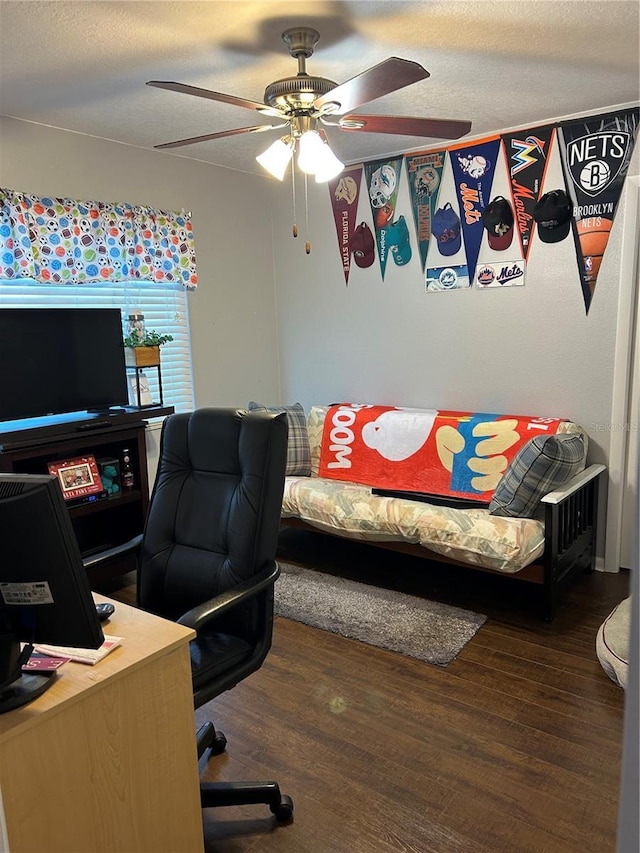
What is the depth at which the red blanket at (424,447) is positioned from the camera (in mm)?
3590

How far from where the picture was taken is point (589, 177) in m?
3.38

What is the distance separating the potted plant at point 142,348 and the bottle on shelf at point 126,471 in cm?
52

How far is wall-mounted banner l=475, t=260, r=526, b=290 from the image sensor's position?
369cm

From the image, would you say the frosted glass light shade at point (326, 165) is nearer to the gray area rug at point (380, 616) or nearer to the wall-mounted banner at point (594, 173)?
the wall-mounted banner at point (594, 173)

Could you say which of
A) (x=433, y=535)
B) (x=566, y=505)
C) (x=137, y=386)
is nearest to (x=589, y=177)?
(x=566, y=505)

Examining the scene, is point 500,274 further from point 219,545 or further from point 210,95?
point 219,545

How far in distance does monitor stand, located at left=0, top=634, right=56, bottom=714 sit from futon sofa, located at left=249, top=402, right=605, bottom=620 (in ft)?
7.17

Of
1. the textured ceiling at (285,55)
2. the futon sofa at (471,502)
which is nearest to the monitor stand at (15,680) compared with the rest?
the textured ceiling at (285,55)

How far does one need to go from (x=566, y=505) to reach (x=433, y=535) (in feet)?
2.19

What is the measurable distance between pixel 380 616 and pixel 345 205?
2730 mm

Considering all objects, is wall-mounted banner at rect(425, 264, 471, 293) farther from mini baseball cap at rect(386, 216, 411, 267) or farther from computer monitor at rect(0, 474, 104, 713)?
computer monitor at rect(0, 474, 104, 713)

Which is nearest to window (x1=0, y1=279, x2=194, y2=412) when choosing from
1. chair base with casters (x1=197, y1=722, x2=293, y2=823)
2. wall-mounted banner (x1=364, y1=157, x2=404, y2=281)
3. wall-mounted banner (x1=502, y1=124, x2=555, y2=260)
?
wall-mounted banner (x1=364, y1=157, x2=404, y2=281)

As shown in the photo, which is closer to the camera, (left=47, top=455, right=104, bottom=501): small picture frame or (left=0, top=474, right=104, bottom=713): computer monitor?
(left=0, top=474, right=104, bottom=713): computer monitor

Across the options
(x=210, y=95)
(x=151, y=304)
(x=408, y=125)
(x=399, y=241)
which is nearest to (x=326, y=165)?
(x=408, y=125)
